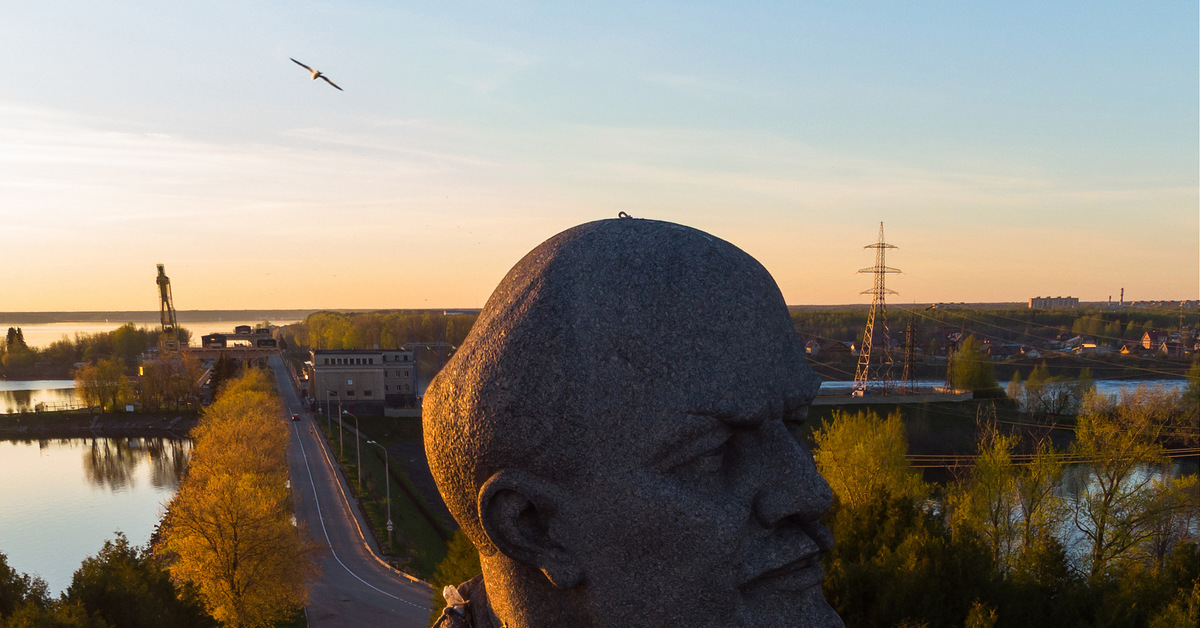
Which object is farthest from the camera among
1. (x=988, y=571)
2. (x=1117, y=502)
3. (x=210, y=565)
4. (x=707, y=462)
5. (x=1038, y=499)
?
(x=1038, y=499)

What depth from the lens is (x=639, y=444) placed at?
4043 millimetres

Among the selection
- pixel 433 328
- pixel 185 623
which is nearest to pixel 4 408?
pixel 433 328

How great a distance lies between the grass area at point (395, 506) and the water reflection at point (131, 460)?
1040cm

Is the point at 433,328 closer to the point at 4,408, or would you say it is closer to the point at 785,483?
the point at 4,408

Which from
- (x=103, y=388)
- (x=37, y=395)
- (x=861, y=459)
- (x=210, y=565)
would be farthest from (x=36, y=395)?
(x=861, y=459)

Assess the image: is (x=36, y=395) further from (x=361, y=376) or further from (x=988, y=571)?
(x=988, y=571)

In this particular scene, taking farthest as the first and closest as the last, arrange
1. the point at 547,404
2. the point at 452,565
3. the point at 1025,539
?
the point at 1025,539
the point at 452,565
the point at 547,404

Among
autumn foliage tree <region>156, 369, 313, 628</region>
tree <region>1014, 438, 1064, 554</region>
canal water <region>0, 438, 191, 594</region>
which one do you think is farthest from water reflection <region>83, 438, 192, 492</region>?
tree <region>1014, 438, 1064, 554</region>

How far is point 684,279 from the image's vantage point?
4.29m

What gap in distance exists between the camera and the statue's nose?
4.25 meters

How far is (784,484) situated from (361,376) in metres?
66.4

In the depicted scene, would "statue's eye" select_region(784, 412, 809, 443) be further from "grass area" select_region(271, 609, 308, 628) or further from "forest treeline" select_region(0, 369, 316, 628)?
"grass area" select_region(271, 609, 308, 628)

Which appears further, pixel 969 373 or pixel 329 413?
pixel 969 373

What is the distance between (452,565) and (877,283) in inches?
1899
